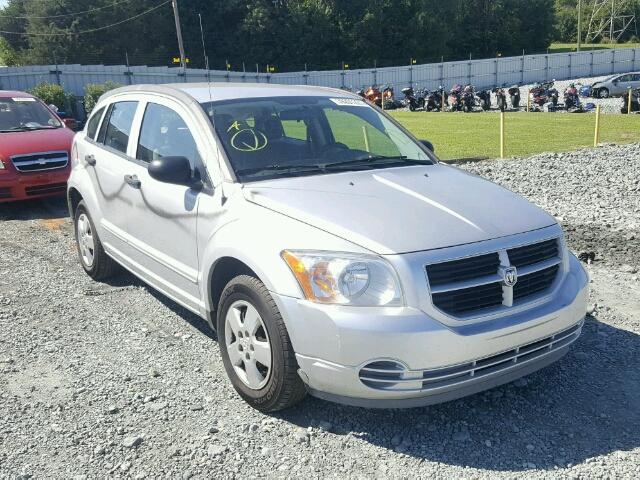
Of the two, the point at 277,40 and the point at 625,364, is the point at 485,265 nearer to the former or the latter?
the point at 625,364

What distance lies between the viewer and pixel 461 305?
3.23 metres

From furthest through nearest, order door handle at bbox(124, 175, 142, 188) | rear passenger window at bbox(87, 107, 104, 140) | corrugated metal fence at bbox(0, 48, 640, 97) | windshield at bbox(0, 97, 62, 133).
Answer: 1. corrugated metal fence at bbox(0, 48, 640, 97)
2. windshield at bbox(0, 97, 62, 133)
3. rear passenger window at bbox(87, 107, 104, 140)
4. door handle at bbox(124, 175, 142, 188)

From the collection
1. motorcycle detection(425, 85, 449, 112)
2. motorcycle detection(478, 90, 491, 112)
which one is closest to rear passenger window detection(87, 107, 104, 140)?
motorcycle detection(478, 90, 491, 112)

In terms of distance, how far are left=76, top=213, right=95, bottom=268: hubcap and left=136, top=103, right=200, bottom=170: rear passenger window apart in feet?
4.88

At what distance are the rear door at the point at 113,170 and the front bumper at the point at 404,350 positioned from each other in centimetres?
240

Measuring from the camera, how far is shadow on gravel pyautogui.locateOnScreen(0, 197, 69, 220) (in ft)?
30.5

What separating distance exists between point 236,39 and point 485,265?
228 feet

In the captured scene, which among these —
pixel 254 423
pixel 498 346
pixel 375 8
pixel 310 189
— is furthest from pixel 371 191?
pixel 375 8

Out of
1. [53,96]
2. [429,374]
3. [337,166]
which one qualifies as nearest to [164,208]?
[337,166]

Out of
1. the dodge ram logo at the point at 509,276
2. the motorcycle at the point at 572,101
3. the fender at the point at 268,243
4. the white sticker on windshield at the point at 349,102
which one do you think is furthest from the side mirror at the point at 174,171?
the motorcycle at the point at 572,101

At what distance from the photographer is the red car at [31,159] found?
9.01 meters

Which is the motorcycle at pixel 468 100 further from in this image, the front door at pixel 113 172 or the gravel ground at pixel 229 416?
the front door at pixel 113 172

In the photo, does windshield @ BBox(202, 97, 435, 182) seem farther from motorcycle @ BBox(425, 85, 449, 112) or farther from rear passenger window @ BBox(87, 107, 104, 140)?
motorcycle @ BBox(425, 85, 449, 112)

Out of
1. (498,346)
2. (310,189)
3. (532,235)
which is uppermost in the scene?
(310,189)
